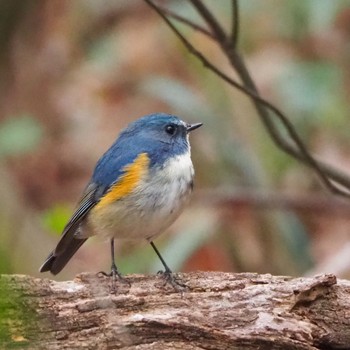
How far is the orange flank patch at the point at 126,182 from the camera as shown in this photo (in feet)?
12.0

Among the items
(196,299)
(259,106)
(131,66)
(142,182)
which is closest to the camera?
(196,299)

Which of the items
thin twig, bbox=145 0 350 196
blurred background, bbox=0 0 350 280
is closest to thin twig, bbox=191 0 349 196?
thin twig, bbox=145 0 350 196

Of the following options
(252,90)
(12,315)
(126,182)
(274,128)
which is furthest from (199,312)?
(12,315)

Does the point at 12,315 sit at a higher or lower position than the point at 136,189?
lower

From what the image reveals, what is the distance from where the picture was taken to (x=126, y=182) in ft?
12.1

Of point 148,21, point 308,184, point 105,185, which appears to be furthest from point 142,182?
point 148,21

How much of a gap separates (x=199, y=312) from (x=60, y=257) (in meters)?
1.09

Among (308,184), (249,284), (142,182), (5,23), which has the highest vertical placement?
(308,184)

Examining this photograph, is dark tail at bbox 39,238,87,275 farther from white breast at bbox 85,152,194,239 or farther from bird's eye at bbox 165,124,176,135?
bird's eye at bbox 165,124,176,135

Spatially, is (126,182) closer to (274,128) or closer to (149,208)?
(149,208)

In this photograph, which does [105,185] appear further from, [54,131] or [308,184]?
[54,131]

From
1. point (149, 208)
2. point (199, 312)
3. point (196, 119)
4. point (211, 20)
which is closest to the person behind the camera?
point (199, 312)

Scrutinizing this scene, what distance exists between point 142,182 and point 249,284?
2.24 ft

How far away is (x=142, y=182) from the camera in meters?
3.65
